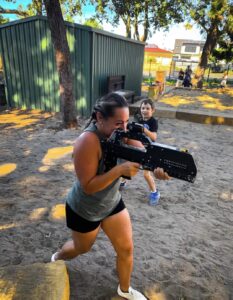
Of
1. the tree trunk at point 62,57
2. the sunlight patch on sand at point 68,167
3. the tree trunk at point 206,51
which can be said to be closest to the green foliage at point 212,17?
the tree trunk at point 206,51

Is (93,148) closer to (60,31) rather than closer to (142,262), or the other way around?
(142,262)

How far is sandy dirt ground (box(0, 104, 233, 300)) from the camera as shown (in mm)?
2658

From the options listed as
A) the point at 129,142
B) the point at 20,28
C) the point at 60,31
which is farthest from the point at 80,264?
the point at 20,28

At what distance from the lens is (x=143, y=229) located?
3.48 meters

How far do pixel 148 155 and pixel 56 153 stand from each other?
4642 millimetres

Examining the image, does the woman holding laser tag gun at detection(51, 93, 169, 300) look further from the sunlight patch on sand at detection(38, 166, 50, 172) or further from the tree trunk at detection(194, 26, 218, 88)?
the tree trunk at detection(194, 26, 218, 88)

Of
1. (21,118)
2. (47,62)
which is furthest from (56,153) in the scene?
(47,62)

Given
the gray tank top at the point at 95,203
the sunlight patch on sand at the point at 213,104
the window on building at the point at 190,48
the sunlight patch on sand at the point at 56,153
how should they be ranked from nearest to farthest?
the gray tank top at the point at 95,203, the sunlight patch on sand at the point at 56,153, the sunlight patch on sand at the point at 213,104, the window on building at the point at 190,48

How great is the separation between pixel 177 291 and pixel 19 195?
279 centimetres

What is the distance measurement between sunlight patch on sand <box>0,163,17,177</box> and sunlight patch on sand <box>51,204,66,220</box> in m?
1.64

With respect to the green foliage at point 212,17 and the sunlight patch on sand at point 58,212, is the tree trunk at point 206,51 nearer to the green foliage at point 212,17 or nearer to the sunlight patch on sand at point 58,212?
the green foliage at point 212,17

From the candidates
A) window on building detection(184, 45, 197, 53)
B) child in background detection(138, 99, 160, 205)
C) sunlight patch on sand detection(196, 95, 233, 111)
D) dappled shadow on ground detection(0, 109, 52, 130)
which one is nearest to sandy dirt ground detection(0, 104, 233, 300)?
child in background detection(138, 99, 160, 205)

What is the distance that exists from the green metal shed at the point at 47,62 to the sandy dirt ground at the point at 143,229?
400 cm

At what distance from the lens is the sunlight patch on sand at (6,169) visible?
16.4 ft
